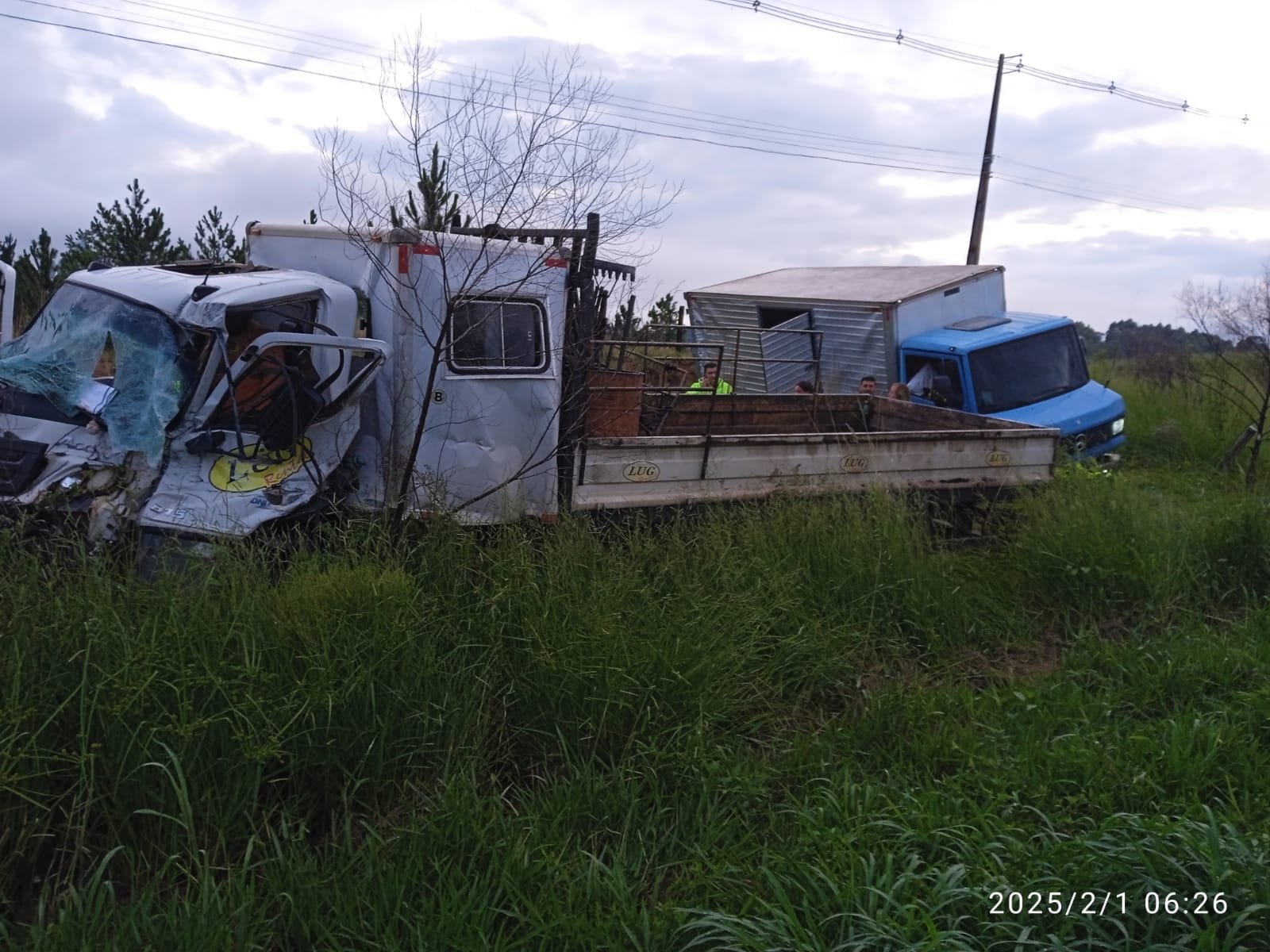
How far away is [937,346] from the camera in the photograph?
38.6ft

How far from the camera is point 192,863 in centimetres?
330

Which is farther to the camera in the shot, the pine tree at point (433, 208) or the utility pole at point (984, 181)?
the utility pole at point (984, 181)

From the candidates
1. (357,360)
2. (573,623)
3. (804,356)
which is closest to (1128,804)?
(573,623)

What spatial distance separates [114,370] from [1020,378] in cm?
963

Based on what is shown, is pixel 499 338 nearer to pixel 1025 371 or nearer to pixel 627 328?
pixel 627 328

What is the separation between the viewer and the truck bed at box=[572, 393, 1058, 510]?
6.37 metres

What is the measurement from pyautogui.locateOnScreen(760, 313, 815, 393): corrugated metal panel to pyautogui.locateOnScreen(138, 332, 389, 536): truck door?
834cm

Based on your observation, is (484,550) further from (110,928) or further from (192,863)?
(110,928)

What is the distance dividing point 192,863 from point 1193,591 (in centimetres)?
649

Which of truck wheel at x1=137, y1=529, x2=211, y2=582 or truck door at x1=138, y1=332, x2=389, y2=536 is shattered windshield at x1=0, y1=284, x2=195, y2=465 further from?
truck wheel at x1=137, y1=529, x2=211, y2=582

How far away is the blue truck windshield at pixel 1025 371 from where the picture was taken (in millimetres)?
11500

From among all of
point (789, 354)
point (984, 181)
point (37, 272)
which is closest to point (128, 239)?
point (37, 272)

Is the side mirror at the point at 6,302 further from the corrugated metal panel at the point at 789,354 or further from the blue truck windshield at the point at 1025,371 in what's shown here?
the blue truck windshield at the point at 1025,371

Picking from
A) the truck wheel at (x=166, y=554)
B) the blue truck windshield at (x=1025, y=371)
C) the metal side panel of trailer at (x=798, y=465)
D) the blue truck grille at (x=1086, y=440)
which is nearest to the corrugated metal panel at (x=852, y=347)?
the blue truck windshield at (x=1025, y=371)
